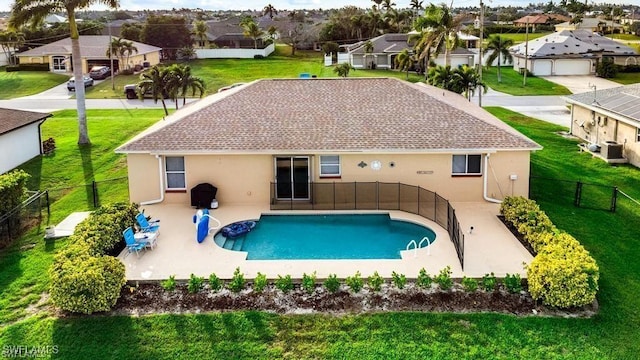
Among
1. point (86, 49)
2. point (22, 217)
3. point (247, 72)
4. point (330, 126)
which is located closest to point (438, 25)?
point (330, 126)

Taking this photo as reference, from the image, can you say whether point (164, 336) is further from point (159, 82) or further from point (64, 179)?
point (159, 82)

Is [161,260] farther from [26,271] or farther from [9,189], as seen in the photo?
[9,189]

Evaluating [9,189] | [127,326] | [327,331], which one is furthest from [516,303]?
[9,189]

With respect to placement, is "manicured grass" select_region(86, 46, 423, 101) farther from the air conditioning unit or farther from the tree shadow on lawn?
the tree shadow on lawn

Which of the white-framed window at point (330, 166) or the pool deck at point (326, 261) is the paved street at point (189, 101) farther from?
the pool deck at point (326, 261)

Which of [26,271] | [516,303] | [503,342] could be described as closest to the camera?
[503,342]

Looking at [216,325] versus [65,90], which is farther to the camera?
[65,90]

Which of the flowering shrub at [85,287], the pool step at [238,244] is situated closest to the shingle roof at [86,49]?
the pool step at [238,244]

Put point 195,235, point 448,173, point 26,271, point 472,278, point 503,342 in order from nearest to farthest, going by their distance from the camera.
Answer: point 503,342 → point 472,278 → point 26,271 → point 195,235 → point 448,173
